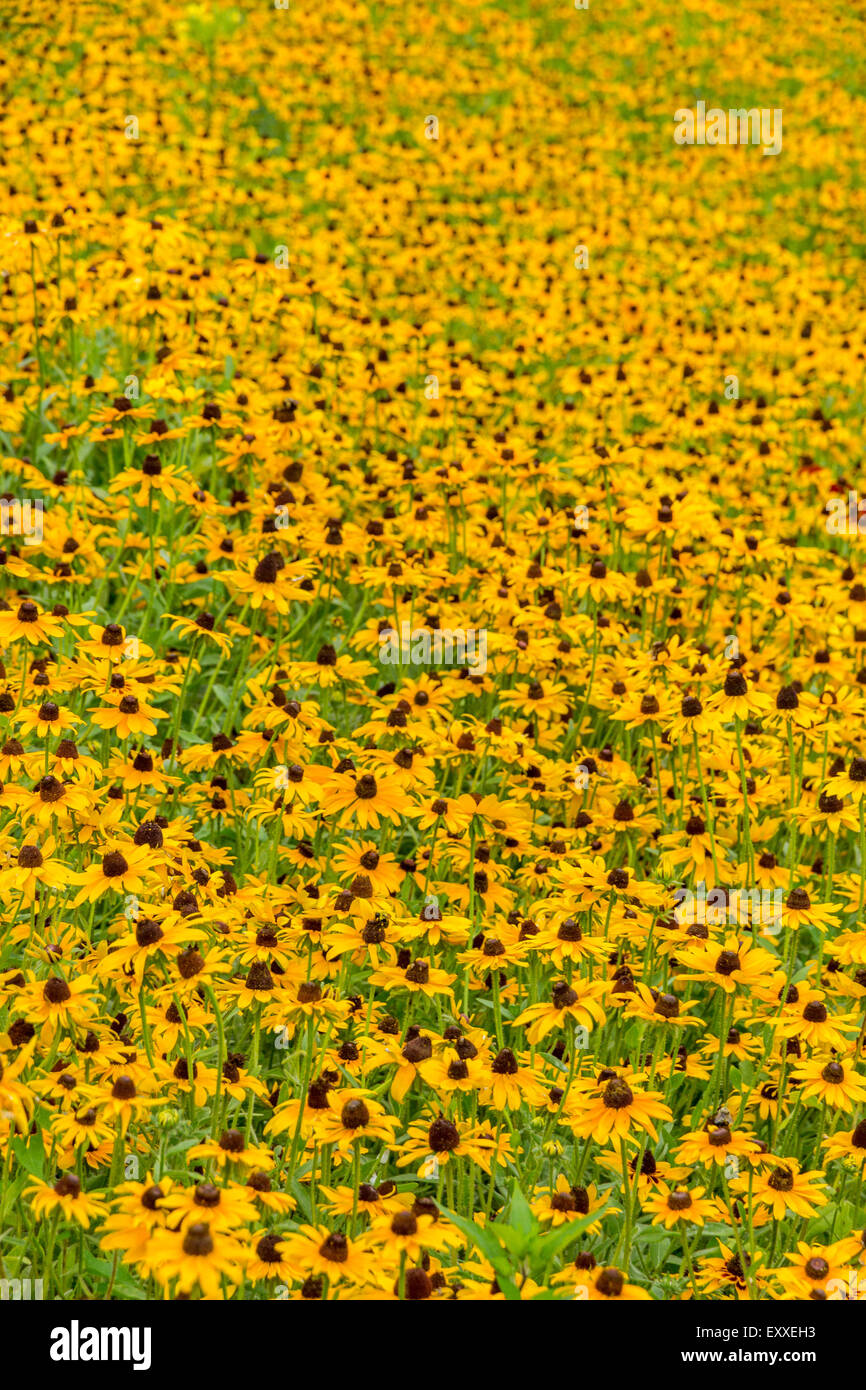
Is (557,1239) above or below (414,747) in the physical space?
below

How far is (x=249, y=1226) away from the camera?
151 inches

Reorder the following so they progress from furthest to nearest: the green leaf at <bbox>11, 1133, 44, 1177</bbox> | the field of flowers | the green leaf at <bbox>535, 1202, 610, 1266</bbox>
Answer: the field of flowers < the green leaf at <bbox>11, 1133, 44, 1177</bbox> < the green leaf at <bbox>535, 1202, 610, 1266</bbox>

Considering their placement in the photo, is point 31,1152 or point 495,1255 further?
point 31,1152

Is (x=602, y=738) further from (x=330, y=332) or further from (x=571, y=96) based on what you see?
(x=571, y=96)

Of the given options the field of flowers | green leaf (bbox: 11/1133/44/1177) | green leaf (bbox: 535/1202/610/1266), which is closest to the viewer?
green leaf (bbox: 535/1202/610/1266)

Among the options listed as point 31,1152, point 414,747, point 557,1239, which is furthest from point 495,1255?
point 414,747

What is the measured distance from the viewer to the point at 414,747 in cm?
554

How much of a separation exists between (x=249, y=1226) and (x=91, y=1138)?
0.48 m

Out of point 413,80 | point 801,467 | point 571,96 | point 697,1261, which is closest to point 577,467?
point 801,467

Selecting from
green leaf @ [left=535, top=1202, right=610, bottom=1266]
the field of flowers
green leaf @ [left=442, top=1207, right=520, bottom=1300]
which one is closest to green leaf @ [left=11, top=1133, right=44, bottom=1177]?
the field of flowers

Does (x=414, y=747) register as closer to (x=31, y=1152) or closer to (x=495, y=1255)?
(x=31, y=1152)

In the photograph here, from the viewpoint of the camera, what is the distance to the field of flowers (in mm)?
3887

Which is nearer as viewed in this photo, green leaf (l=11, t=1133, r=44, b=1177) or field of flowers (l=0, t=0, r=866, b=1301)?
green leaf (l=11, t=1133, r=44, b=1177)

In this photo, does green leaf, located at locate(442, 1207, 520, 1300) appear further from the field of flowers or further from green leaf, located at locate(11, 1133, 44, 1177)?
green leaf, located at locate(11, 1133, 44, 1177)
